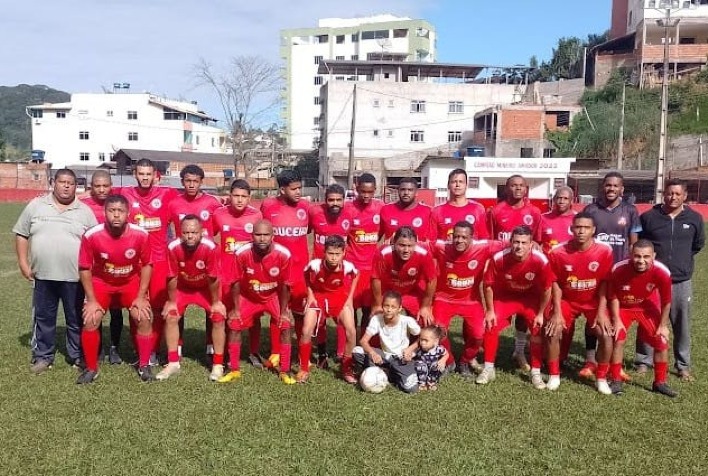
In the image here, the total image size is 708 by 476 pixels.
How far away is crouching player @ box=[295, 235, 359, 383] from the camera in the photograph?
18.2 feet

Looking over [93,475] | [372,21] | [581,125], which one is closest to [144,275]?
[93,475]

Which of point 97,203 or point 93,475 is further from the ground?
point 97,203

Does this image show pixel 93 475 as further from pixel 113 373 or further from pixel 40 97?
pixel 40 97

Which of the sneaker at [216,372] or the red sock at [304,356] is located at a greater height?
the red sock at [304,356]

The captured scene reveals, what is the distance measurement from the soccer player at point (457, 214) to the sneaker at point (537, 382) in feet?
5.06

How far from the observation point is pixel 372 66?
5012 cm

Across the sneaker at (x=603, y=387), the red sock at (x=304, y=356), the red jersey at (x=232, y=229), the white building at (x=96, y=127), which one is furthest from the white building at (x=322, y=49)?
the sneaker at (x=603, y=387)

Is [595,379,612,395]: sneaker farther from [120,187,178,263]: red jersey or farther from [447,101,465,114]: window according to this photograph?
[447,101,465,114]: window

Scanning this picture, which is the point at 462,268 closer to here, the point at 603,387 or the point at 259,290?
the point at 603,387

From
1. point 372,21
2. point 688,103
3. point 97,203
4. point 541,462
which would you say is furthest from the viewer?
point 372,21

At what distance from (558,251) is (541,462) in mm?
2186

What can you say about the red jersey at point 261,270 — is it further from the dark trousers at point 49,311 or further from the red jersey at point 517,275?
the red jersey at point 517,275

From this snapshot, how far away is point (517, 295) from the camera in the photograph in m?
5.69

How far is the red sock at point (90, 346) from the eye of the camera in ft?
17.5
